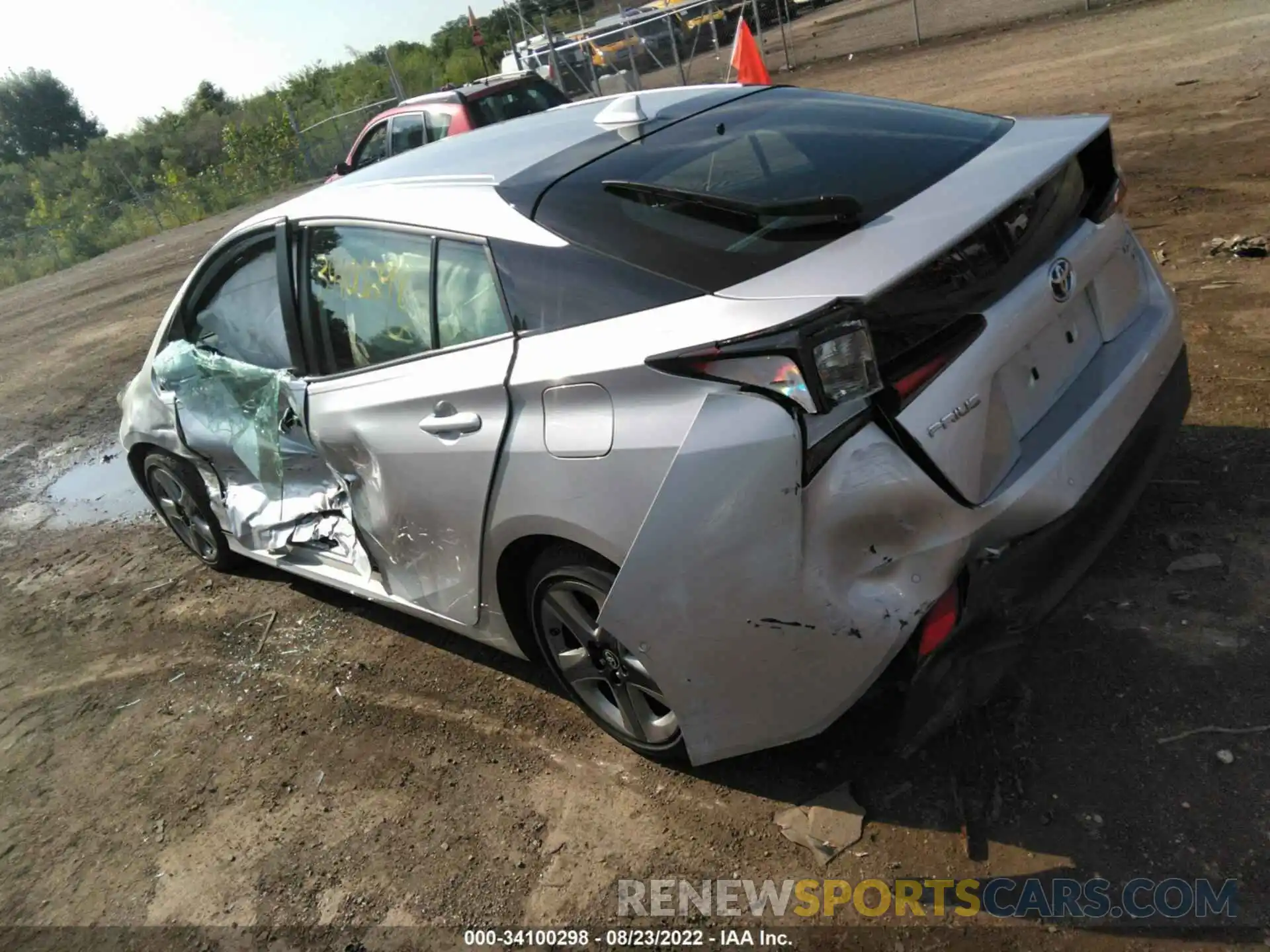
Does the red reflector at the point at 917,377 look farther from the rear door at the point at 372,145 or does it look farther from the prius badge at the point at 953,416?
the rear door at the point at 372,145

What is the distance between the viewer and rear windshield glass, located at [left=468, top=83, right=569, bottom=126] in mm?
11945

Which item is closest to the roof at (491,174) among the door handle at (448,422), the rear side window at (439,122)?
the door handle at (448,422)

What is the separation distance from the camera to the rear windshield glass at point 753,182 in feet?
8.01

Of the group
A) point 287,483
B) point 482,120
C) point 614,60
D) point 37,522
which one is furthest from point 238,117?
point 287,483

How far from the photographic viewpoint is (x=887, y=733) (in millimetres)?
2410

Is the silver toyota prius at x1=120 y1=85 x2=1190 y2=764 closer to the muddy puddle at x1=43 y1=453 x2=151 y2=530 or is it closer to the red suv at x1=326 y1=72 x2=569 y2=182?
the muddy puddle at x1=43 y1=453 x2=151 y2=530

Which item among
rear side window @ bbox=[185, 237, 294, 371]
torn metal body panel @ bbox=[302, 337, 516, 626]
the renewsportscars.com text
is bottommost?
the renewsportscars.com text

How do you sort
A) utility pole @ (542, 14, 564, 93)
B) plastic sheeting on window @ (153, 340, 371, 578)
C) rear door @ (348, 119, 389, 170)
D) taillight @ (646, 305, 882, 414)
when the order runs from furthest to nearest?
utility pole @ (542, 14, 564, 93) < rear door @ (348, 119, 389, 170) < plastic sheeting on window @ (153, 340, 371, 578) < taillight @ (646, 305, 882, 414)

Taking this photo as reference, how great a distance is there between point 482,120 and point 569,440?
10.6 meters

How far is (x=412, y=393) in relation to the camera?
120 inches

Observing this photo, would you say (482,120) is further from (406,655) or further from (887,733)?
(887,733)

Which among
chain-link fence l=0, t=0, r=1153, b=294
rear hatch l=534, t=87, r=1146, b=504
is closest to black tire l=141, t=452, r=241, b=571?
rear hatch l=534, t=87, r=1146, b=504

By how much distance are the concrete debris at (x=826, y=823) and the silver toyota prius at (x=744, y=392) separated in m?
0.31

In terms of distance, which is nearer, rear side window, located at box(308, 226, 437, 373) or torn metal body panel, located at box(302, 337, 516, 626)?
torn metal body panel, located at box(302, 337, 516, 626)
